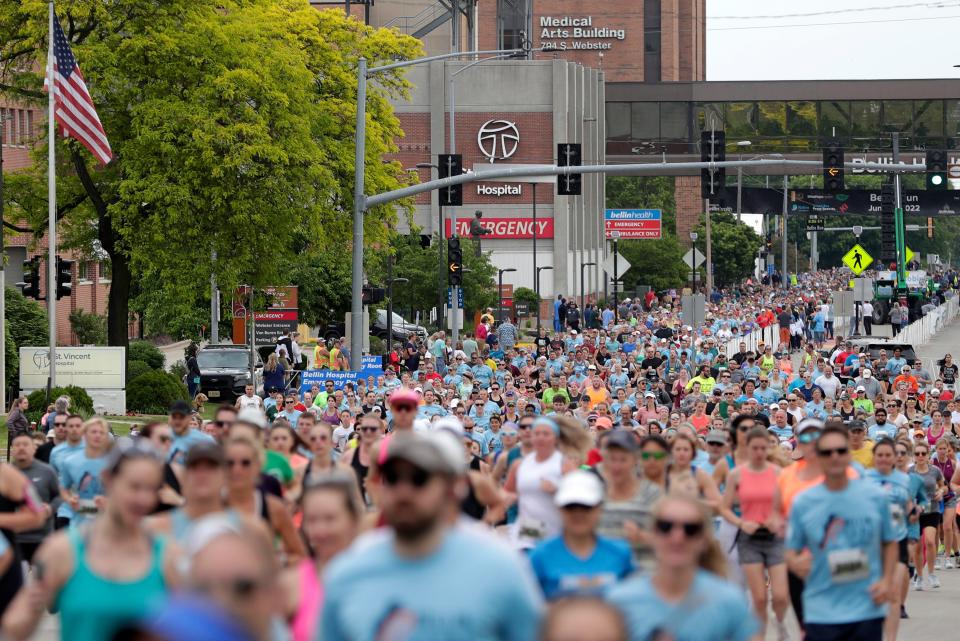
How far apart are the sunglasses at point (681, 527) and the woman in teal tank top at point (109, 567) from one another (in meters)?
1.70

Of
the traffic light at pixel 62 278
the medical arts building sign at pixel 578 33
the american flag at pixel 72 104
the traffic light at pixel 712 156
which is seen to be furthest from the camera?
the medical arts building sign at pixel 578 33

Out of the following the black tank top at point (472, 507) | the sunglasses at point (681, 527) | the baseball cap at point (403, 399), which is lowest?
the black tank top at point (472, 507)

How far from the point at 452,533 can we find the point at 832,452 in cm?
425

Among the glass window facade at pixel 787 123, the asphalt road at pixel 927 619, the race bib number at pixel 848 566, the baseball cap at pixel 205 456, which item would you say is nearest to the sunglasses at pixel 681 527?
the baseball cap at pixel 205 456

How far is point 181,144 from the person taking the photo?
36688mm

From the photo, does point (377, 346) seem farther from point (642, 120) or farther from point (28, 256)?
point (642, 120)

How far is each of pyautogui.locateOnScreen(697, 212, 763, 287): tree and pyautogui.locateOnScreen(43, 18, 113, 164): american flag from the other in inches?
2825

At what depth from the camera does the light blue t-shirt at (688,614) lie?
5.88 meters

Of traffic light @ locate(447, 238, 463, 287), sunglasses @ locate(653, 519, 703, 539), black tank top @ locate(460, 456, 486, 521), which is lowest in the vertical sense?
black tank top @ locate(460, 456, 486, 521)

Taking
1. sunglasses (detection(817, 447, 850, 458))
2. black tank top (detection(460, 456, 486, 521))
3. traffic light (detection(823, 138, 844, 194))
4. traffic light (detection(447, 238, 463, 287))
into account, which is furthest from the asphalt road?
traffic light (detection(447, 238, 463, 287))

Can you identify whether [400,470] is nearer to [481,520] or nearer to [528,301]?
[481,520]

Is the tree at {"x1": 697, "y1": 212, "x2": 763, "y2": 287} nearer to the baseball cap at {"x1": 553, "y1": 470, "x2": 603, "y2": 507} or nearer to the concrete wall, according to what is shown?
the concrete wall

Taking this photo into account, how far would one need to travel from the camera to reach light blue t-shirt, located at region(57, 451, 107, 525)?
11.7 m

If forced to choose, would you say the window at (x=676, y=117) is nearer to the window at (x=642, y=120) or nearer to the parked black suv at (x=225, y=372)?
the window at (x=642, y=120)
